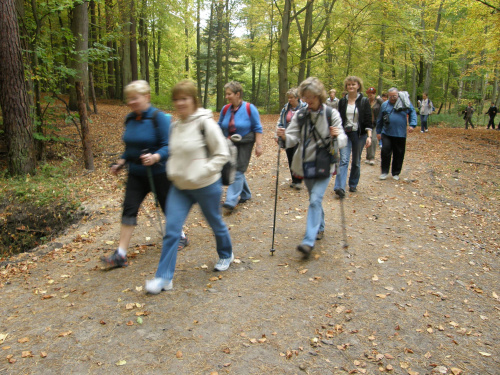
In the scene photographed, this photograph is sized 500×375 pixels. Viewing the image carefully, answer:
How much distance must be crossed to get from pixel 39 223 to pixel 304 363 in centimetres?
615

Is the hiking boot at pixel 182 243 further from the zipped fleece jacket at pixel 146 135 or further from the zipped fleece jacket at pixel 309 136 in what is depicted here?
the zipped fleece jacket at pixel 309 136

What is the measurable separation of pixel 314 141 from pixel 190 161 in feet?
5.72

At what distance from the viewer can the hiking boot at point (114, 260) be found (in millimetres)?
4389

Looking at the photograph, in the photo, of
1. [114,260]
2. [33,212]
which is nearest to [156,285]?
[114,260]

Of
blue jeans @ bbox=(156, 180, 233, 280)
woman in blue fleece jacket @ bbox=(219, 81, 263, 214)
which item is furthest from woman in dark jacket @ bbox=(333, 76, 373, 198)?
blue jeans @ bbox=(156, 180, 233, 280)

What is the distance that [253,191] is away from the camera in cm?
784

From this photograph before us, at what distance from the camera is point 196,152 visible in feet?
11.3

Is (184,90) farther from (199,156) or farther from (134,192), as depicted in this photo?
(134,192)

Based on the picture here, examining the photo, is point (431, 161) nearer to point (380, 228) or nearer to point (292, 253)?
point (380, 228)

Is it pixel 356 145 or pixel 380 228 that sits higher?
pixel 356 145

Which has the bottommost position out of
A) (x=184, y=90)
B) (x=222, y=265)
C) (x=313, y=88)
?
(x=222, y=265)

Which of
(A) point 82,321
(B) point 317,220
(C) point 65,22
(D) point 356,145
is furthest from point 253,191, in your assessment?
(C) point 65,22

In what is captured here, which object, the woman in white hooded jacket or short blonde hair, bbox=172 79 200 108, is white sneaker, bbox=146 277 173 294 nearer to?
the woman in white hooded jacket

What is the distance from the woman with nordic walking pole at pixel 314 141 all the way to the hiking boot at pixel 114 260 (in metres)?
2.30
